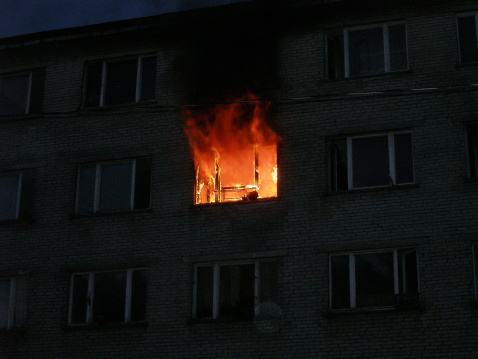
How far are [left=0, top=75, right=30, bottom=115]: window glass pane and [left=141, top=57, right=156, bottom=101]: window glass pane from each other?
316 centimetres

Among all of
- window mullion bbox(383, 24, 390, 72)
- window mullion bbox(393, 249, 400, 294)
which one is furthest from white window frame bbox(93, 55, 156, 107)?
window mullion bbox(393, 249, 400, 294)

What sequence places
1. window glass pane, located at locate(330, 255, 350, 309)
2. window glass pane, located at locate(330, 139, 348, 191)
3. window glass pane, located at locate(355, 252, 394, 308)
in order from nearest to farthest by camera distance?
window glass pane, located at locate(355, 252, 394, 308) → window glass pane, located at locate(330, 255, 350, 309) → window glass pane, located at locate(330, 139, 348, 191)

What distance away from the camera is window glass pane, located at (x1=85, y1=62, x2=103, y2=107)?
71.6 feet

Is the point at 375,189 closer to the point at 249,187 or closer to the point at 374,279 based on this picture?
the point at 374,279

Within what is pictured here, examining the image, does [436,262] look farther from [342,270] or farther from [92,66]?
[92,66]

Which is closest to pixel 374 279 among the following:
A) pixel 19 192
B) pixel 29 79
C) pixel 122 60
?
pixel 122 60

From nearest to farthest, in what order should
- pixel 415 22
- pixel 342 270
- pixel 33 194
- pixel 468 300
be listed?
1. pixel 468 300
2. pixel 342 270
3. pixel 415 22
4. pixel 33 194

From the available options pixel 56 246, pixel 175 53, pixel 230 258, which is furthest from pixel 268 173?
pixel 56 246

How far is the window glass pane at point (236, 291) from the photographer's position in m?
18.8

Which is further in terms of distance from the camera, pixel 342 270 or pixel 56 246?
pixel 56 246

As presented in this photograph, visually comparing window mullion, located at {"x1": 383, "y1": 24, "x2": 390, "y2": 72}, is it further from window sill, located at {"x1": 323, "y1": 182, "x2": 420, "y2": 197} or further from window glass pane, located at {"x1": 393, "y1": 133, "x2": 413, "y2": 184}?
window sill, located at {"x1": 323, "y1": 182, "x2": 420, "y2": 197}

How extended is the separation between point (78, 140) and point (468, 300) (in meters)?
9.99

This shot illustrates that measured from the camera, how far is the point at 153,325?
19.1 meters

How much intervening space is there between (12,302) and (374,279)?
8460 mm
